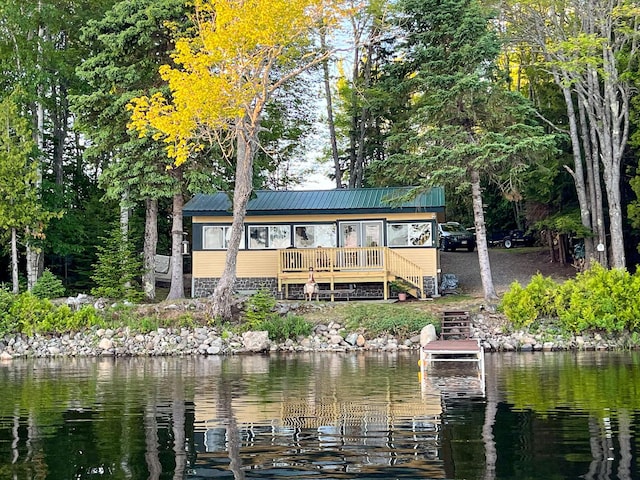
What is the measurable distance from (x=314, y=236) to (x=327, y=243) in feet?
1.80

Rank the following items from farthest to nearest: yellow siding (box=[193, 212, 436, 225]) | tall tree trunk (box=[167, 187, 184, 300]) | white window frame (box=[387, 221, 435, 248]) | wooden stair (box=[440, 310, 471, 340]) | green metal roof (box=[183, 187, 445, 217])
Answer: yellow siding (box=[193, 212, 436, 225]), white window frame (box=[387, 221, 435, 248]), green metal roof (box=[183, 187, 445, 217]), tall tree trunk (box=[167, 187, 184, 300]), wooden stair (box=[440, 310, 471, 340])

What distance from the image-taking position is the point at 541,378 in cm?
1320

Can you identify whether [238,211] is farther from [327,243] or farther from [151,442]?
[151,442]

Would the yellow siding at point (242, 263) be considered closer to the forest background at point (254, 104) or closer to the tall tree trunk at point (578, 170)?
the forest background at point (254, 104)

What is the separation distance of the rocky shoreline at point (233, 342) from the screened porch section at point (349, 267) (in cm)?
379

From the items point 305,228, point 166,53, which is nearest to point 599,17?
point 305,228

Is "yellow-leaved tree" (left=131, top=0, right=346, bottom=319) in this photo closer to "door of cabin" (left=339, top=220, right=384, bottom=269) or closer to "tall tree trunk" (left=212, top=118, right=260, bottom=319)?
"tall tree trunk" (left=212, top=118, right=260, bottom=319)

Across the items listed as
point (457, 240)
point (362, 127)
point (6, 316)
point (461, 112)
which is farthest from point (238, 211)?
point (457, 240)

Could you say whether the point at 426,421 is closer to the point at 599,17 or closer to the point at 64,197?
the point at 599,17

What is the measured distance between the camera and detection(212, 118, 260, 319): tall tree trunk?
844 inches

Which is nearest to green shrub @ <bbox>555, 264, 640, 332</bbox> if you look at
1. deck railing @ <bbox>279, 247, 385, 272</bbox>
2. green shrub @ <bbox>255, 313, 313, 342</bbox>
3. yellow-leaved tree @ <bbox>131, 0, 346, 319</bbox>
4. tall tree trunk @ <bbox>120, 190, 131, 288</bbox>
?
deck railing @ <bbox>279, 247, 385, 272</bbox>

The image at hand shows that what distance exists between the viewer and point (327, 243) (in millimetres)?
26734

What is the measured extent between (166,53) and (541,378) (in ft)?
54.8

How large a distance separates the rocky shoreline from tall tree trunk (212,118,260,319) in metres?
0.89
